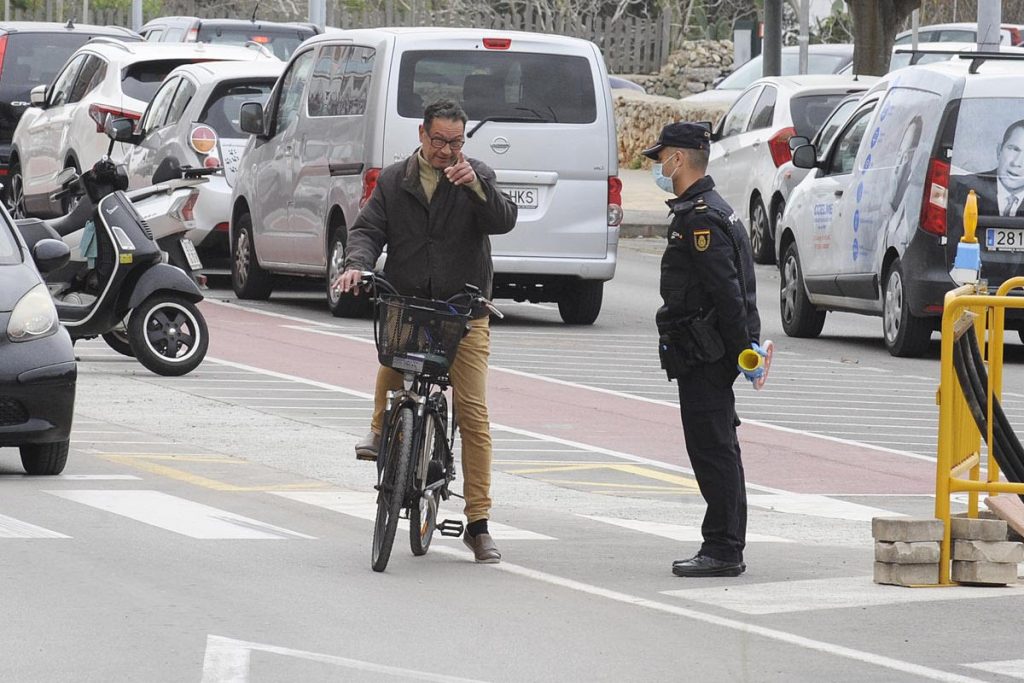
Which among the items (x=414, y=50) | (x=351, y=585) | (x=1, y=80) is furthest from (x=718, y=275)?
(x=1, y=80)

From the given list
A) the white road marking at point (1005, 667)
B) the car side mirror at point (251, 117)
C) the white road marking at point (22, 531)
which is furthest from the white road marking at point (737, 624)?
the car side mirror at point (251, 117)

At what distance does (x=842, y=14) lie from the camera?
61125 mm

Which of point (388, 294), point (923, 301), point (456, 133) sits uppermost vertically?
point (456, 133)

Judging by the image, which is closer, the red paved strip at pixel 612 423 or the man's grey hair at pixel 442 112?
the man's grey hair at pixel 442 112

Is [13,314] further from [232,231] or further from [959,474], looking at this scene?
[232,231]

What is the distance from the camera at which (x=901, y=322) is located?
17.2m

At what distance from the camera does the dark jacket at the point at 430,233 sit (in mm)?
9000

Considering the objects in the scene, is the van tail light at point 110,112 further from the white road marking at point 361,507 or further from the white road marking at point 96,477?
the white road marking at point 361,507

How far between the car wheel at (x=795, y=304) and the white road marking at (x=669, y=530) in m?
8.96

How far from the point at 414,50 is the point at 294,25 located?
494 inches

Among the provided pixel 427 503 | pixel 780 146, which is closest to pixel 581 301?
pixel 780 146

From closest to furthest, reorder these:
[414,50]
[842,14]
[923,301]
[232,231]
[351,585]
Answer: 1. [351,585]
2. [923,301]
3. [414,50]
4. [232,231]
5. [842,14]

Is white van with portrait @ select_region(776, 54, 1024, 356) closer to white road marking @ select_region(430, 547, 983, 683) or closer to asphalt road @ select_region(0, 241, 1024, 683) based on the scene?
asphalt road @ select_region(0, 241, 1024, 683)

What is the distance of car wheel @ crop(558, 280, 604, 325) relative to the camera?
1928 centimetres
